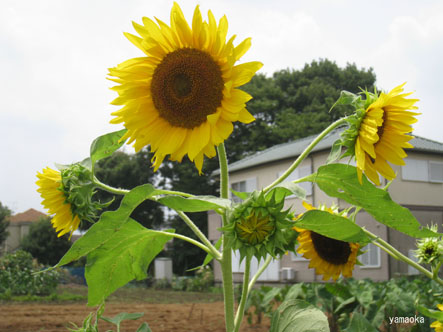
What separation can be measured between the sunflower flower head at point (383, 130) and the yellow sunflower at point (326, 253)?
0.57 meters

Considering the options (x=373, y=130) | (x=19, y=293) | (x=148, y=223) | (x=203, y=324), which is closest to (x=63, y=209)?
(x=373, y=130)

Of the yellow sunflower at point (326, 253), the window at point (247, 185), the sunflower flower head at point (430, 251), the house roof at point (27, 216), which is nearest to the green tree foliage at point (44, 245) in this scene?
the window at point (247, 185)

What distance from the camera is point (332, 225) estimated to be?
104 centimetres

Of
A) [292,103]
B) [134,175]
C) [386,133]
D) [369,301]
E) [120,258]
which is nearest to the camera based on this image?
[386,133]

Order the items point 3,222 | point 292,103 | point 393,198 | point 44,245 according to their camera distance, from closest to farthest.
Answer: point 393,198 < point 3,222 < point 44,245 < point 292,103

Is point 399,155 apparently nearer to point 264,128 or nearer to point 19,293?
point 19,293

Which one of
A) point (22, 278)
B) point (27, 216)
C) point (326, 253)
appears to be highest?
point (27, 216)

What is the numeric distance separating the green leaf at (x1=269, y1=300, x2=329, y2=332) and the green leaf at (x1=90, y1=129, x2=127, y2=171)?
0.55 metres

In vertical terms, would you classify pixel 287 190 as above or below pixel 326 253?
above

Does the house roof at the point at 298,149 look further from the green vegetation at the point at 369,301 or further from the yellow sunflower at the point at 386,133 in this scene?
the yellow sunflower at the point at 386,133

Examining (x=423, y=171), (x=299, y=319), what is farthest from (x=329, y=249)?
(x=423, y=171)

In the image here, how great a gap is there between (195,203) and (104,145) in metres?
0.37

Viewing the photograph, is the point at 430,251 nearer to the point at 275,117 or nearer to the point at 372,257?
the point at 372,257

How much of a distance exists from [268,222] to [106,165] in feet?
99.0
